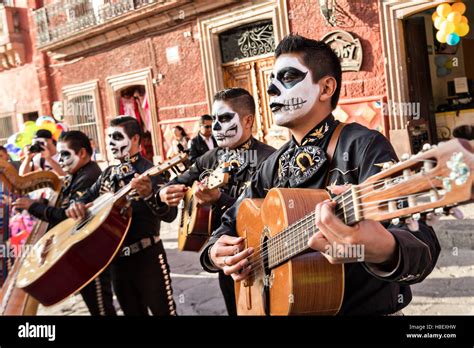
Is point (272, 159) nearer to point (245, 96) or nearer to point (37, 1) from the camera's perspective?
point (245, 96)

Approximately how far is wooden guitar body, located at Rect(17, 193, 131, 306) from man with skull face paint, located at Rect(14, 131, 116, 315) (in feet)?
1.06

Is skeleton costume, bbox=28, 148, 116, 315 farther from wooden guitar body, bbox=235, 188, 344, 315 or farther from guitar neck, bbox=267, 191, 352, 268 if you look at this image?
guitar neck, bbox=267, 191, 352, 268

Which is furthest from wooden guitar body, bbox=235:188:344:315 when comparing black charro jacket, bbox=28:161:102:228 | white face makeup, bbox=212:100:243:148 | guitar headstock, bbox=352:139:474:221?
black charro jacket, bbox=28:161:102:228

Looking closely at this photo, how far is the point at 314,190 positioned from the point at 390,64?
6.71 ft

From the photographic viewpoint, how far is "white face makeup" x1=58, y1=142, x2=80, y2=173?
279cm

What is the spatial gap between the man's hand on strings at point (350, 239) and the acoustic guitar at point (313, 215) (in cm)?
3

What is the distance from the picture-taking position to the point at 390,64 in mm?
2959

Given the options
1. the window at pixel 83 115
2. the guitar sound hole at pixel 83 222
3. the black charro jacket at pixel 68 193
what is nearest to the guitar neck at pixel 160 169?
the guitar sound hole at pixel 83 222

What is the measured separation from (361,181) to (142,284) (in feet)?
5.15

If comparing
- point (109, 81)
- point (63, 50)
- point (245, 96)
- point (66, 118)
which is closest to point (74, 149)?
point (245, 96)

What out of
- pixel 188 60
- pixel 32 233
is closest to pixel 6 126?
pixel 188 60

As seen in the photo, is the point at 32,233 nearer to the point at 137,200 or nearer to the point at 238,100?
the point at 137,200

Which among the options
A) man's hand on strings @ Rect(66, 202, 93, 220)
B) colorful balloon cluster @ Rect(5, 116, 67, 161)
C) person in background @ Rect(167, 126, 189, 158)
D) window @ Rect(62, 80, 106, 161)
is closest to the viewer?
man's hand on strings @ Rect(66, 202, 93, 220)

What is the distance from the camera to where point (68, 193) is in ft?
9.18
